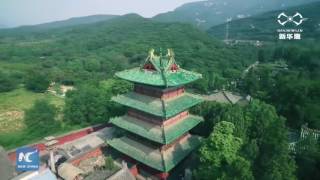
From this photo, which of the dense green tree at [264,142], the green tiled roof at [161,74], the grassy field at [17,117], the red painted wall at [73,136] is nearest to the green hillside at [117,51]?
the grassy field at [17,117]

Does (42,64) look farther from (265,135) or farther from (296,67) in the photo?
(265,135)

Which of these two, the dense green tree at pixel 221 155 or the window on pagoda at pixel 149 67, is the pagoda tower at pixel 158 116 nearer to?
the window on pagoda at pixel 149 67

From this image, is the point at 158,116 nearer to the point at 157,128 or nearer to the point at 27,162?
the point at 157,128

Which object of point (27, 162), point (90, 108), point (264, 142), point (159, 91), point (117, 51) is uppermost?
point (117, 51)

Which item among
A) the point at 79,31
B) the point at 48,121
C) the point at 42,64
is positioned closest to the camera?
the point at 48,121

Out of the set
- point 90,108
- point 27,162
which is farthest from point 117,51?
point 27,162

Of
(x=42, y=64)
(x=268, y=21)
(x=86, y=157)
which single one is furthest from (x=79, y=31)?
(x=86, y=157)

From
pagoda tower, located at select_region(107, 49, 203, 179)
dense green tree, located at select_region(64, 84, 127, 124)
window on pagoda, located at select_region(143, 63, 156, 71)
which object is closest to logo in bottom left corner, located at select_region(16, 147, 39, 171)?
pagoda tower, located at select_region(107, 49, 203, 179)
